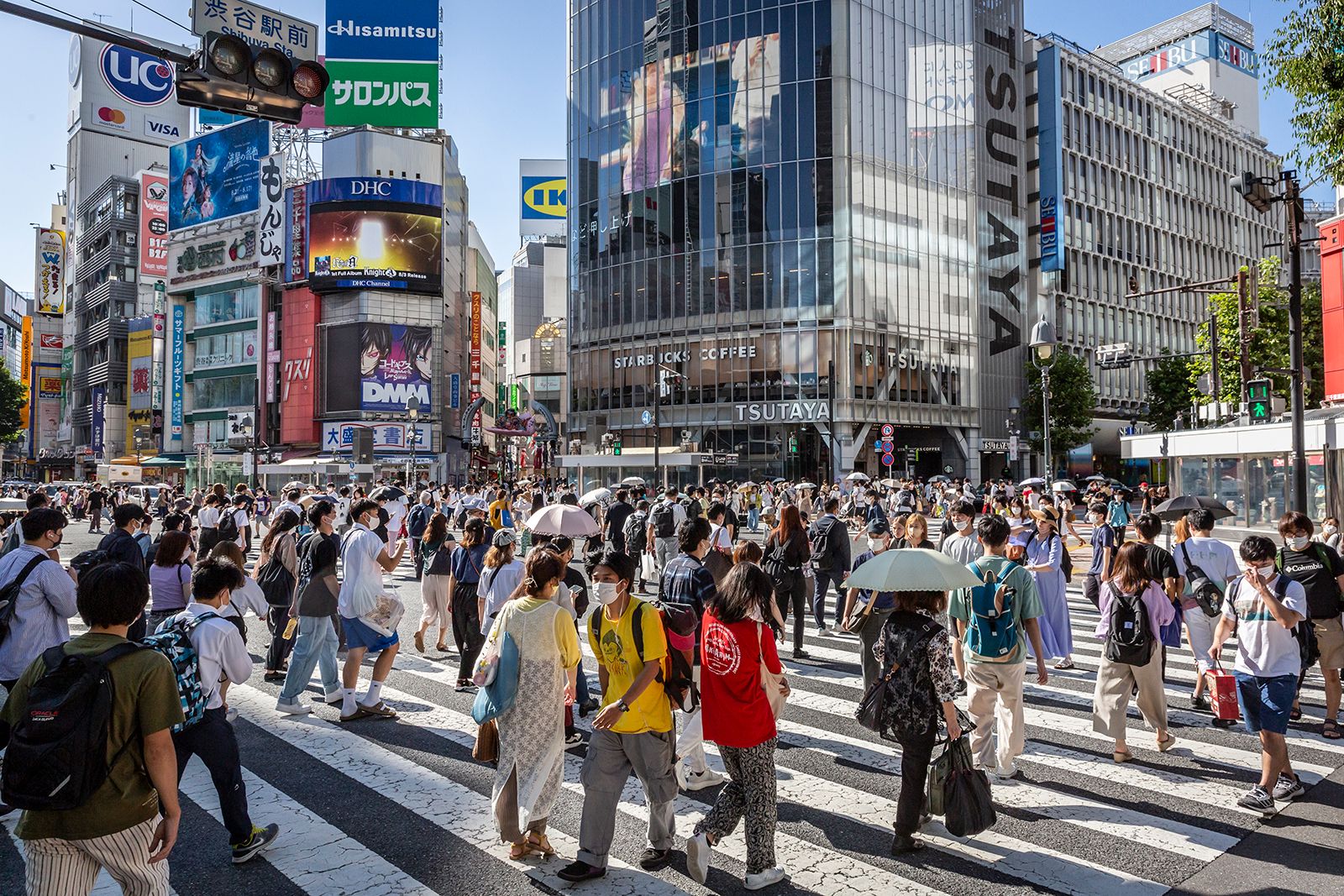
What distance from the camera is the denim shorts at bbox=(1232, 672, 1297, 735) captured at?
580cm

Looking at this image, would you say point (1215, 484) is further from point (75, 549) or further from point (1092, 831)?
point (75, 549)

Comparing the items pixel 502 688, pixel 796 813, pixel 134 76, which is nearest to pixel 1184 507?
pixel 796 813

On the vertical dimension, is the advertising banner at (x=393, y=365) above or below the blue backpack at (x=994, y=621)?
above

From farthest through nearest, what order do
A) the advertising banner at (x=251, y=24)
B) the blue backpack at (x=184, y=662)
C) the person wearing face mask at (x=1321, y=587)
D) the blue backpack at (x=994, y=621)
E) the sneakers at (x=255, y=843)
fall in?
the person wearing face mask at (x=1321, y=587) < the advertising banner at (x=251, y=24) < the blue backpack at (x=994, y=621) < the sneakers at (x=255, y=843) < the blue backpack at (x=184, y=662)

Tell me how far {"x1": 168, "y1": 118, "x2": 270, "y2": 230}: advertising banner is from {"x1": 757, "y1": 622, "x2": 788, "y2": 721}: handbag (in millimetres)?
68948

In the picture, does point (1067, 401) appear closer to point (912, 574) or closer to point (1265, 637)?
point (1265, 637)

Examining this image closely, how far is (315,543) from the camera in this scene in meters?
→ 8.16

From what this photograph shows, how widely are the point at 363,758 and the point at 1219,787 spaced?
6.38 metres

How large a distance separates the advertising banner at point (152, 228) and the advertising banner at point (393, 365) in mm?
32002

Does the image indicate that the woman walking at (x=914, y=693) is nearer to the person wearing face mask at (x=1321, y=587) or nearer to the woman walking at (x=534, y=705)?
the woman walking at (x=534, y=705)

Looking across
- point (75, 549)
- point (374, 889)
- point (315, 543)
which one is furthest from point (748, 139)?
point (374, 889)

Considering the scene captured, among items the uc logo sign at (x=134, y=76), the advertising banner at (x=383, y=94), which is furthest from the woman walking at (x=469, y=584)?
the uc logo sign at (x=134, y=76)

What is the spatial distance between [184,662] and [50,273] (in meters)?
138

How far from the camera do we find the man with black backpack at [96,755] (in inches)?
122
